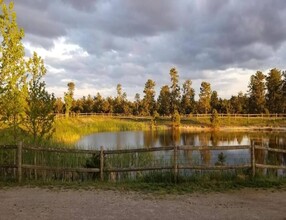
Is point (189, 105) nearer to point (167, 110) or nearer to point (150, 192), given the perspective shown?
point (167, 110)

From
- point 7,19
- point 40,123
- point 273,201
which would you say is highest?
point 7,19

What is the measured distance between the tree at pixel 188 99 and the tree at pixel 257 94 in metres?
15.4

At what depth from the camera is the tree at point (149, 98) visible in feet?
330

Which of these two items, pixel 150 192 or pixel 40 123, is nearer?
pixel 150 192

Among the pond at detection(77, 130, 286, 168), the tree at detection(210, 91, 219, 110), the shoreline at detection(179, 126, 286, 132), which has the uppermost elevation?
the tree at detection(210, 91, 219, 110)

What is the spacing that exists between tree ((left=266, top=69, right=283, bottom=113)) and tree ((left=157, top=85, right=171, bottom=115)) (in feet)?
85.5

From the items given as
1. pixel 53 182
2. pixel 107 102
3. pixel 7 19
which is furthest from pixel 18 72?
pixel 107 102

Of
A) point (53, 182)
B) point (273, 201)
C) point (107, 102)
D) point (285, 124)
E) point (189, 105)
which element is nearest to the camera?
point (273, 201)

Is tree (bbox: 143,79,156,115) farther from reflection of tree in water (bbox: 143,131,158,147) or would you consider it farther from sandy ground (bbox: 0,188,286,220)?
sandy ground (bbox: 0,188,286,220)

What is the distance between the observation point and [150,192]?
11.8m

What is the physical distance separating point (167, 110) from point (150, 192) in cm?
8440

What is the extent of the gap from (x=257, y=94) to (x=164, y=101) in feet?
79.8

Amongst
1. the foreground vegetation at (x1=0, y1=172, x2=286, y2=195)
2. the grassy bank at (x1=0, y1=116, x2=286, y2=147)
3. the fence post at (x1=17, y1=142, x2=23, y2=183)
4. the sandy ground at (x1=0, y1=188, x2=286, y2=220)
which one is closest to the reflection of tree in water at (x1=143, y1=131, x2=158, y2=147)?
the grassy bank at (x1=0, y1=116, x2=286, y2=147)

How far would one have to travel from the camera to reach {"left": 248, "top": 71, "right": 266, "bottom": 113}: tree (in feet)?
296
